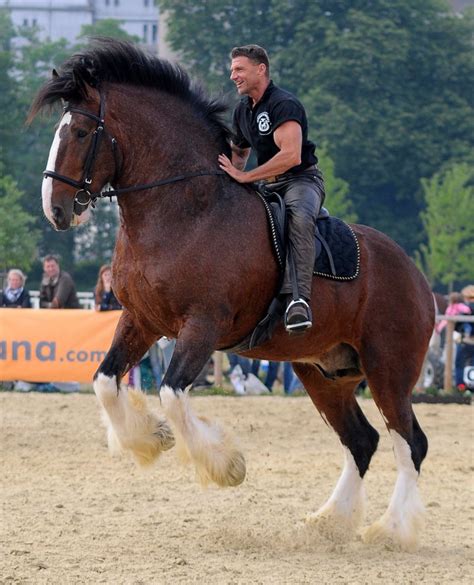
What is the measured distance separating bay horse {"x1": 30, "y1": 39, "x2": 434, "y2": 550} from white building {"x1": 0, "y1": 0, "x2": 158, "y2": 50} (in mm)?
118861

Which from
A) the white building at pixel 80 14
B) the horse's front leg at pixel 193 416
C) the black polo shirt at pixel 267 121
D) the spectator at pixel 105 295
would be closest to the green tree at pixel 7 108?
the spectator at pixel 105 295

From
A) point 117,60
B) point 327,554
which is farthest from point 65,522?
point 117,60

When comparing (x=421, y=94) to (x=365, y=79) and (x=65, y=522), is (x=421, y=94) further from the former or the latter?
(x=65, y=522)

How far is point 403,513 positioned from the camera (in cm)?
850

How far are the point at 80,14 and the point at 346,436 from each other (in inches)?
4808

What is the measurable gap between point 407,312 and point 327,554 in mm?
1979

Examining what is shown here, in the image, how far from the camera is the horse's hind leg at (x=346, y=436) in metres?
8.88

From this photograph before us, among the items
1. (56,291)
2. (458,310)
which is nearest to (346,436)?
(56,291)

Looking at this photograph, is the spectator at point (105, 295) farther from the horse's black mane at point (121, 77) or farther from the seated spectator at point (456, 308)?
the horse's black mane at point (121, 77)

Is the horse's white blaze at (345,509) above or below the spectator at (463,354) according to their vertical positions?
above

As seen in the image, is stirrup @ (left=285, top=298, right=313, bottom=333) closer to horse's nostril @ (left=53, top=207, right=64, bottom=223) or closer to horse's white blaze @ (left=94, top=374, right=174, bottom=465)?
horse's white blaze @ (left=94, top=374, right=174, bottom=465)

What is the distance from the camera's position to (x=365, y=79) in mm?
A: 61094

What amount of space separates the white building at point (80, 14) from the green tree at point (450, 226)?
76.3 metres

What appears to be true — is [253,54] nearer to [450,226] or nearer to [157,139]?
[157,139]
